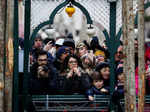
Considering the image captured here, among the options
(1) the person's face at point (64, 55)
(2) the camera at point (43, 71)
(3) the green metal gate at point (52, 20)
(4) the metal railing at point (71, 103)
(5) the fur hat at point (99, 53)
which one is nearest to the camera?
(3) the green metal gate at point (52, 20)

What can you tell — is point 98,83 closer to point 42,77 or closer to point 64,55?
point 64,55

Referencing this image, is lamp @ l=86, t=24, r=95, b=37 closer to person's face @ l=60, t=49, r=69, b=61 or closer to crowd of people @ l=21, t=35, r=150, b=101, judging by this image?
crowd of people @ l=21, t=35, r=150, b=101

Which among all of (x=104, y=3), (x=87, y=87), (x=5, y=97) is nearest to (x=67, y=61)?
(x=87, y=87)

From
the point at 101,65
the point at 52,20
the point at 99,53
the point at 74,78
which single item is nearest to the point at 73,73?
the point at 74,78

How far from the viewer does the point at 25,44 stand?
750cm

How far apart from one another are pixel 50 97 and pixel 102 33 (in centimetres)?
158

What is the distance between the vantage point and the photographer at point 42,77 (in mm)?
7934

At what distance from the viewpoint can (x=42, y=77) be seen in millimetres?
8078

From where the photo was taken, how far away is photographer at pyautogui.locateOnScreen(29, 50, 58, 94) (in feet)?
26.0

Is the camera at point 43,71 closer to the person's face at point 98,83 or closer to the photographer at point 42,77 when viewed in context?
the photographer at point 42,77

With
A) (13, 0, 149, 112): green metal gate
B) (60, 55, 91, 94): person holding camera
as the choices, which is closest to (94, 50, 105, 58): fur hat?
(60, 55, 91, 94): person holding camera

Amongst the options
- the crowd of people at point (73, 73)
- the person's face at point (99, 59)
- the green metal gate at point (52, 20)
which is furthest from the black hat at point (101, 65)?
the green metal gate at point (52, 20)

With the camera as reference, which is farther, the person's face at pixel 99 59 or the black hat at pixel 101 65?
the person's face at pixel 99 59

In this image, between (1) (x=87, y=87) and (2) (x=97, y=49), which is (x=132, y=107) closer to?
(1) (x=87, y=87)
